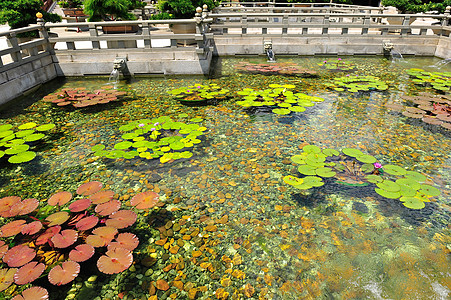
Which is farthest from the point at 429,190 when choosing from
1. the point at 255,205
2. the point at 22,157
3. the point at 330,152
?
the point at 22,157

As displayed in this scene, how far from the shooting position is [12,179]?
5008 mm

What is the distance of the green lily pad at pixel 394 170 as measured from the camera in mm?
4977

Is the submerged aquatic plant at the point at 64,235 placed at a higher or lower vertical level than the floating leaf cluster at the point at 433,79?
lower

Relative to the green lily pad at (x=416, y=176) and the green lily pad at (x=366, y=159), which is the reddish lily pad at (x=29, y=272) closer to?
the green lily pad at (x=366, y=159)

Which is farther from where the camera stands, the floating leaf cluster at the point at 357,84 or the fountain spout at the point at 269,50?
the fountain spout at the point at 269,50

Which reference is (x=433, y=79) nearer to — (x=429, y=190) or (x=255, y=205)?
(x=429, y=190)

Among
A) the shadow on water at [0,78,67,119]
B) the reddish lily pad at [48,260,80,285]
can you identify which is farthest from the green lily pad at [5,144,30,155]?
the reddish lily pad at [48,260,80,285]

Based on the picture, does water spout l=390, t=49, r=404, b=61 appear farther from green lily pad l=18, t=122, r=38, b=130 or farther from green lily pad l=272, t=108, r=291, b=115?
green lily pad l=18, t=122, r=38, b=130

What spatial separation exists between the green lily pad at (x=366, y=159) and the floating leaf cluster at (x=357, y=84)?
420cm

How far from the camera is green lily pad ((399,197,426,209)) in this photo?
4195 millimetres

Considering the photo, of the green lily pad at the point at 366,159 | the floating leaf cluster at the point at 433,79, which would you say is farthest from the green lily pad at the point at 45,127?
the floating leaf cluster at the point at 433,79

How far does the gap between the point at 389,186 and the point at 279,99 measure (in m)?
4.37

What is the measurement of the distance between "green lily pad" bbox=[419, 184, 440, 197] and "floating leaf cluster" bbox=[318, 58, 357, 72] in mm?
7760

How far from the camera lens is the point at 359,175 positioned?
16.5ft
